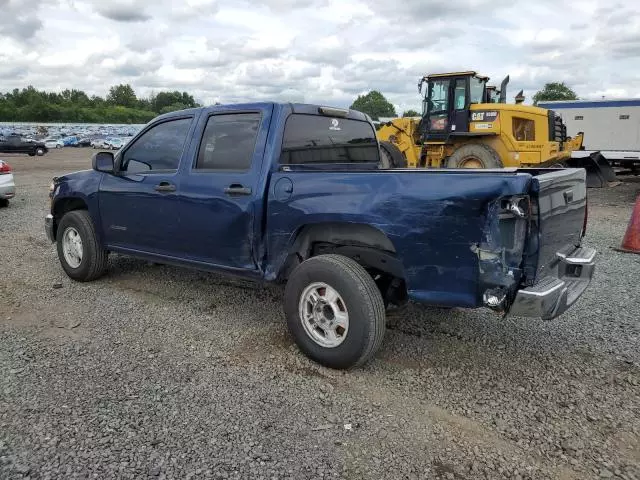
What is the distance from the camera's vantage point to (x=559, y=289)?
3.33 meters

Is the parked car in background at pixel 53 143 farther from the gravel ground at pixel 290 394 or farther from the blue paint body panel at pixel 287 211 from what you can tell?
the gravel ground at pixel 290 394

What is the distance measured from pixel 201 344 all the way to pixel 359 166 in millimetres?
2254

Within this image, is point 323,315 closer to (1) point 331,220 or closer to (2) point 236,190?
(1) point 331,220

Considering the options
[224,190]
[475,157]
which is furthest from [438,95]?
[224,190]

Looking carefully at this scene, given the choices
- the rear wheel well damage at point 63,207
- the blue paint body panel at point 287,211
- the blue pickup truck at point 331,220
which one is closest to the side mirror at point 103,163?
the blue pickup truck at point 331,220

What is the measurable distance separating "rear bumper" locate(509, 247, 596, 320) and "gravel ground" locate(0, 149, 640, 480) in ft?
2.04

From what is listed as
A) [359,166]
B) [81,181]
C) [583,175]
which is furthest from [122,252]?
[583,175]

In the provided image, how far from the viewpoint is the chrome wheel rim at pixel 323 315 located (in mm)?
3750

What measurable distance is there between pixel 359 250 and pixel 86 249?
3.31m

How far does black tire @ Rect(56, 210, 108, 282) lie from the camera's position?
568cm

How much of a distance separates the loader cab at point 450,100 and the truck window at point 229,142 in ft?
31.6

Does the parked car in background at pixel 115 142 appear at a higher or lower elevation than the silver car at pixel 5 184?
higher

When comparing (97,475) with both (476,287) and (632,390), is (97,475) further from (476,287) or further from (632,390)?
(632,390)

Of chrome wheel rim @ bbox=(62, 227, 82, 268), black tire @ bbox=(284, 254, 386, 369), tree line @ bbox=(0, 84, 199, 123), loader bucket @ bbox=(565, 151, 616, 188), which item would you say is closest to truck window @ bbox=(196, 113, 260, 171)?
black tire @ bbox=(284, 254, 386, 369)
